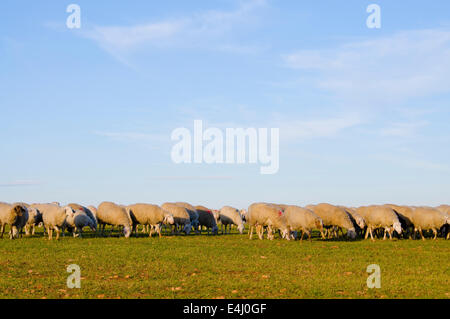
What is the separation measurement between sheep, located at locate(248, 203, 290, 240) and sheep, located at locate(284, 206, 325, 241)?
963 millimetres

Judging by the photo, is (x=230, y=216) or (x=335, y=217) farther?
(x=230, y=216)

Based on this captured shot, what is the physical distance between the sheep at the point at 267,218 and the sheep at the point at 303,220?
96 centimetres

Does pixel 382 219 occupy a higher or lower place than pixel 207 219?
higher

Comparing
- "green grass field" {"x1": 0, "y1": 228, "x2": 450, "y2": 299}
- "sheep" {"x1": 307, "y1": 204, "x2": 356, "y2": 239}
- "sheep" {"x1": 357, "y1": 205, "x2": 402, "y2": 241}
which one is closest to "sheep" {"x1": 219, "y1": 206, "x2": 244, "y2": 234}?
"sheep" {"x1": 307, "y1": 204, "x2": 356, "y2": 239}

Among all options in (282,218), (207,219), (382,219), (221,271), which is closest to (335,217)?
(382,219)

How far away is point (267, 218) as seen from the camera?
33344 mm

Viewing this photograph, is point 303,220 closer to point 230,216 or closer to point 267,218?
point 267,218

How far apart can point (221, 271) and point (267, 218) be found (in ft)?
54.7

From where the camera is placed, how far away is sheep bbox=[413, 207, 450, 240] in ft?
109

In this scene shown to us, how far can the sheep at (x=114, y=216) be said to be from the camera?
116ft

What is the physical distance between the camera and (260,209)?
111 ft

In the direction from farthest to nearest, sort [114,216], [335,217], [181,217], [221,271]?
[181,217] → [114,216] → [335,217] → [221,271]
